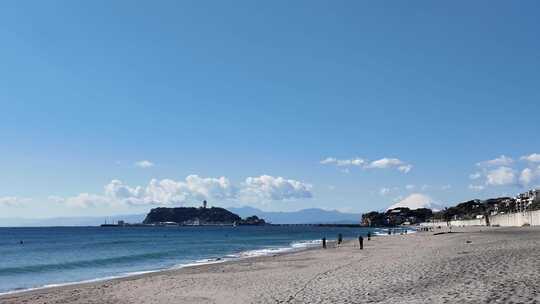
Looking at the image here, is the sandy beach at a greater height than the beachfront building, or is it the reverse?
the beachfront building

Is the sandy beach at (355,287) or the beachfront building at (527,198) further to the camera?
the beachfront building at (527,198)

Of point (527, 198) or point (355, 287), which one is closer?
point (355, 287)

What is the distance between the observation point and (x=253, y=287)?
25.1m

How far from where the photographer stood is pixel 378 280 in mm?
22906

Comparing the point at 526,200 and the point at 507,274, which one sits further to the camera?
the point at 526,200

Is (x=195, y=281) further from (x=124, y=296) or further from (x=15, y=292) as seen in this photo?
(x=15, y=292)

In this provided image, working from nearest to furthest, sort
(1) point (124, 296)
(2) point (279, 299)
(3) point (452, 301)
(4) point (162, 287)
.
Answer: (3) point (452, 301) < (2) point (279, 299) < (1) point (124, 296) < (4) point (162, 287)

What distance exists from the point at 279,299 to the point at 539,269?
10189mm

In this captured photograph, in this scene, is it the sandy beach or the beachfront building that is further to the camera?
the beachfront building

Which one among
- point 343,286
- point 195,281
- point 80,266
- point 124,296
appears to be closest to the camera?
point 343,286

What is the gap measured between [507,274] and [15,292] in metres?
25.9

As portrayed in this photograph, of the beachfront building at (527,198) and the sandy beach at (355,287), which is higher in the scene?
the beachfront building at (527,198)

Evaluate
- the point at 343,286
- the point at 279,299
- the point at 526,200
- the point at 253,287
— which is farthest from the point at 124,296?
the point at 526,200

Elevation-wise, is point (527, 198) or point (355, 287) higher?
point (527, 198)
